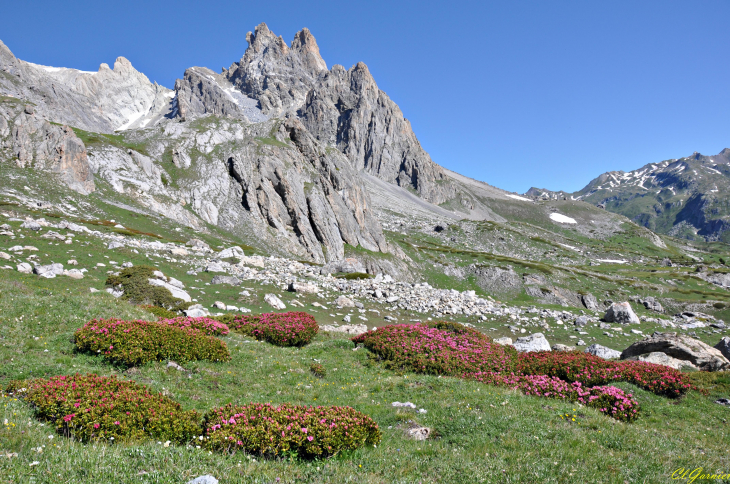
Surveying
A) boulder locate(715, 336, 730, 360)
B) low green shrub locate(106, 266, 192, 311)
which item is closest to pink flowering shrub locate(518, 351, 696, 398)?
boulder locate(715, 336, 730, 360)

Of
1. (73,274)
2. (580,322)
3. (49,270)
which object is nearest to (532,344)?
(580,322)

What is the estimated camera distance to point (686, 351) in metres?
21.8

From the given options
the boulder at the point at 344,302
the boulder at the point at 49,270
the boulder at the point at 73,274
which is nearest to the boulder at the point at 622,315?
the boulder at the point at 344,302

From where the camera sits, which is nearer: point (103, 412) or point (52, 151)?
point (103, 412)

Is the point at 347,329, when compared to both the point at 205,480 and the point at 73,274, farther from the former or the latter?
the point at 73,274

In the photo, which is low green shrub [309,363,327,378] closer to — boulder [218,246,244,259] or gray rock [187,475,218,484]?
gray rock [187,475,218,484]

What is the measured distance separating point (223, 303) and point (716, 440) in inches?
1215

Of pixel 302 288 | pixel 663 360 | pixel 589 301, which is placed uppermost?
pixel 589 301

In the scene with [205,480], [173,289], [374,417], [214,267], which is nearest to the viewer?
[205,480]

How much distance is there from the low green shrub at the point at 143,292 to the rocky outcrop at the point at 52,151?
5224 centimetres

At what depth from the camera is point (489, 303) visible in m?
47.0

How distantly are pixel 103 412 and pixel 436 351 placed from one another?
15.4m

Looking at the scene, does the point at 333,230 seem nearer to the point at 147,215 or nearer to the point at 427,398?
the point at 147,215

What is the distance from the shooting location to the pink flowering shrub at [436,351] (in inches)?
701
